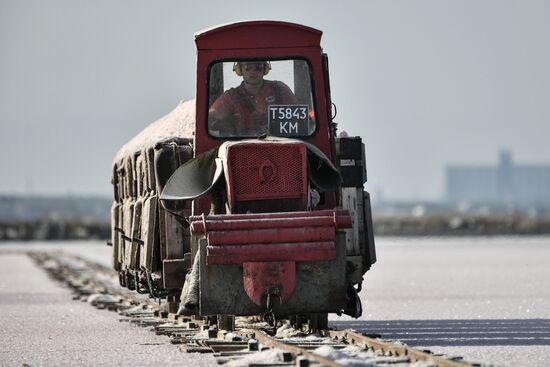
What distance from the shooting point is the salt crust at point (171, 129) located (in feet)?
62.0

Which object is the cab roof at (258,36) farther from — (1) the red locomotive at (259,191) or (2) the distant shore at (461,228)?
(2) the distant shore at (461,228)

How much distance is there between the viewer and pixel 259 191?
15.7 meters

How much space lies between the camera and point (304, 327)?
18.1 metres

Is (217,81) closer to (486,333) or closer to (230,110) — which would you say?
(230,110)

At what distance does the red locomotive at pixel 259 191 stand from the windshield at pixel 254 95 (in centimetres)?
1

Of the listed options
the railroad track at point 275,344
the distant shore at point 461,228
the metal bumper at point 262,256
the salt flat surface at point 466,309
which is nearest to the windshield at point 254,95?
the metal bumper at point 262,256

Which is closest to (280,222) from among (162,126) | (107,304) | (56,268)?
(162,126)

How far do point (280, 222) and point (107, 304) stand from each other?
1093 centimetres

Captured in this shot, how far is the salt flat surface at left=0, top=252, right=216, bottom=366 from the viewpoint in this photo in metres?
15.3

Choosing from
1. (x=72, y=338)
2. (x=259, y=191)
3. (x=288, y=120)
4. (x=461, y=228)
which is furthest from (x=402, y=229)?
(x=259, y=191)

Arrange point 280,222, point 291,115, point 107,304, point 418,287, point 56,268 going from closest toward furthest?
point 280,222 → point 291,115 → point 107,304 → point 418,287 → point 56,268

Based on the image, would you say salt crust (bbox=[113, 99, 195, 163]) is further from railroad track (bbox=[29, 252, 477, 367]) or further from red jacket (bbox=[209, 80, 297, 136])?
railroad track (bbox=[29, 252, 477, 367])

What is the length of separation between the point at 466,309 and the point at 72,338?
262 inches

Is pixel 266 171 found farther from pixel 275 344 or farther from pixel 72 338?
pixel 72 338
